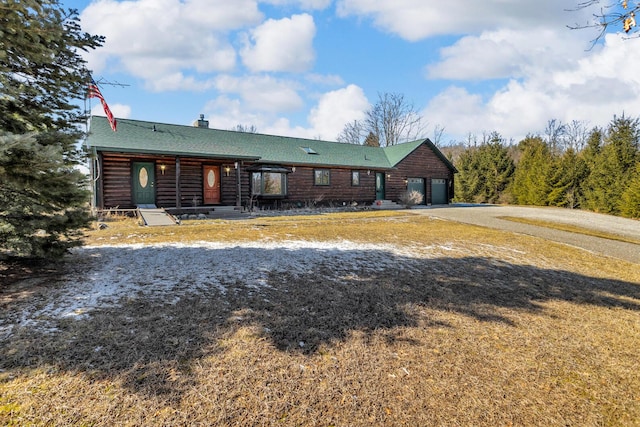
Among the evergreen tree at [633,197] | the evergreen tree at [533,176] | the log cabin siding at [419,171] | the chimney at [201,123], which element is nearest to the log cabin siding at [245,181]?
the log cabin siding at [419,171]

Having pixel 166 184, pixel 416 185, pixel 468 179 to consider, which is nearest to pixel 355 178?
pixel 416 185

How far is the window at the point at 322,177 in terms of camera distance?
2050 cm

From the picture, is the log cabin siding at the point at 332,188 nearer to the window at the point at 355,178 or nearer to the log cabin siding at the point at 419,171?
the window at the point at 355,178

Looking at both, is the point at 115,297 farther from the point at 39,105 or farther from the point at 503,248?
the point at 503,248

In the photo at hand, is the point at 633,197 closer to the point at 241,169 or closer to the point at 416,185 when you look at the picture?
the point at 416,185

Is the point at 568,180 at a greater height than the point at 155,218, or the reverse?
the point at 568,180

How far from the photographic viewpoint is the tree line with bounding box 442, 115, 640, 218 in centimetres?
1895

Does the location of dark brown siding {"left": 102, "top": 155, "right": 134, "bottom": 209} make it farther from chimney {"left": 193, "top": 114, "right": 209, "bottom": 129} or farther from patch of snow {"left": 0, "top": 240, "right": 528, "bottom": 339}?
patch of snow {"left": 0, "top": 240, "right": 528, "bottom": 339}

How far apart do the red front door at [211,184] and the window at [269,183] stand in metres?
2.05

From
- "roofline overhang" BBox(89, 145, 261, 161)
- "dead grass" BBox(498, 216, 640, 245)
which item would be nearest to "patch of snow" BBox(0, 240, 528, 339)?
"dead grass" BBox(498, 216, 640, 245)

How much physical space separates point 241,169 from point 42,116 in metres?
13.4

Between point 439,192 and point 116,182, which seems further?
point 439,192

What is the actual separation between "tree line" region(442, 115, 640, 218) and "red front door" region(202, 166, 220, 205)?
21.8m

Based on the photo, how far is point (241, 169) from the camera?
58.2 feet
